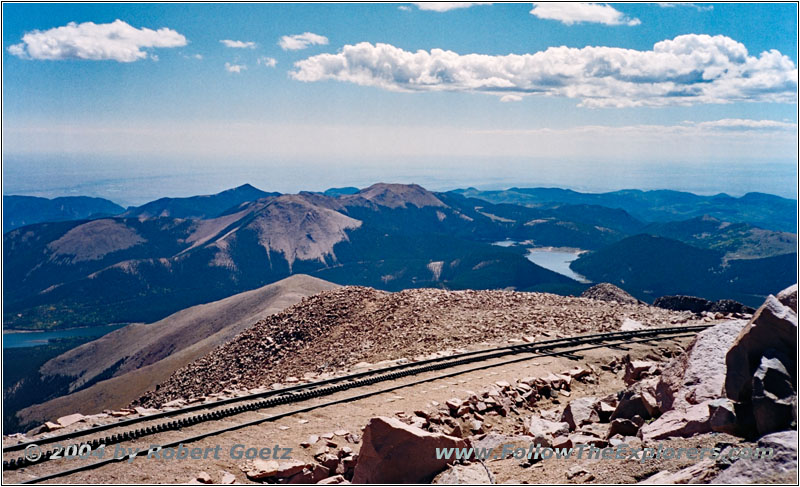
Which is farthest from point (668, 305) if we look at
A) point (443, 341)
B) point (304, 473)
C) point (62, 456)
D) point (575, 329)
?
point (62, 456)

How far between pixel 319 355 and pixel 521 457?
14.8 m

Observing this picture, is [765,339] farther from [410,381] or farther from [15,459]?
[15,459]

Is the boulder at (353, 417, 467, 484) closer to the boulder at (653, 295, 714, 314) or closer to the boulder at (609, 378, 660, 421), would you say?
the boulder at (609, 378, 660, 421)

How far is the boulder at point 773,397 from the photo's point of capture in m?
8.24

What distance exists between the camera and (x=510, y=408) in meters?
15.5

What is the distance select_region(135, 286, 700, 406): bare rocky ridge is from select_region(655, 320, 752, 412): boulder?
34.7 feet

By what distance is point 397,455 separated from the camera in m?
9.86

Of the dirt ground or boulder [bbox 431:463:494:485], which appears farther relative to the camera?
boulder [bbox 431:463:494:485]

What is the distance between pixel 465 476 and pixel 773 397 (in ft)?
16.2

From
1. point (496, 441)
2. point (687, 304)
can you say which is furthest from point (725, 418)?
point (687, 304)

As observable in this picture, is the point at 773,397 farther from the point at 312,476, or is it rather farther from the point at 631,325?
the point at 631,325

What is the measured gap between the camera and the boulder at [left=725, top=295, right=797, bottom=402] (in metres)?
9.03

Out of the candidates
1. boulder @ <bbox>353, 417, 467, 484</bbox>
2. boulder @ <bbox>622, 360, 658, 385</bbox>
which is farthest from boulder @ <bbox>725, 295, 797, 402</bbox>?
boulder @ <bbox>622, 360, 658, 385</bbox>

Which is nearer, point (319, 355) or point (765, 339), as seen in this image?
point (765, 339)
